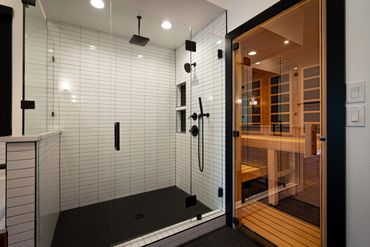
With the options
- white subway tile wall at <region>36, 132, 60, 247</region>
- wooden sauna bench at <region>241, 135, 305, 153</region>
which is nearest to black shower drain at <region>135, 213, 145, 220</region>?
white subway tile wall at <region>36, 132, 60, 247</region>

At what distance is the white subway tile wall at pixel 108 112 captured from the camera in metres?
2.17

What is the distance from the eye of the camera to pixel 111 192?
2400 mm

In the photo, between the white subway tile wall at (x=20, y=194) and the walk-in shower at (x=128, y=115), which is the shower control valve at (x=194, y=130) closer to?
the walk-in shower at (x=128, y=115)

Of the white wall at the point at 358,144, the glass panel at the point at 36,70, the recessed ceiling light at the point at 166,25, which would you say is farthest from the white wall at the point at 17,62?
the white wall at the point at 358,144

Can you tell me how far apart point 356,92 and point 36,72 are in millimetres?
2720

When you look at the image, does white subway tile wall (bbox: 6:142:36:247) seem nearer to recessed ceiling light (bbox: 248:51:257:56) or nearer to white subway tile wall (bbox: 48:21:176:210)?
white subway tile wall (bbox: 48:21:176:210)

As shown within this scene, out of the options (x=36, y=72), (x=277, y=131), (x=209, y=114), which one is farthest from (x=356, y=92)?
(x=36, y=72)

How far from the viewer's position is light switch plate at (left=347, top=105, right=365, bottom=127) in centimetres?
101

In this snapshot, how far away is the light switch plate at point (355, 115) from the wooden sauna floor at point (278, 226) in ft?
3.67

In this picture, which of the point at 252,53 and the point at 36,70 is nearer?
the point at 36,70

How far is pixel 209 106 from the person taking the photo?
2.27 metres

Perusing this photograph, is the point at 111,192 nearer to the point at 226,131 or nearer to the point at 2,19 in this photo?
the point at 226,131

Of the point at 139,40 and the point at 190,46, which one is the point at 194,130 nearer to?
the point at 190,46

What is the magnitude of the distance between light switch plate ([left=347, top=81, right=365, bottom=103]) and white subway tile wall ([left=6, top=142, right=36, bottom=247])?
201cm
